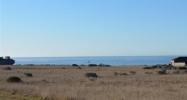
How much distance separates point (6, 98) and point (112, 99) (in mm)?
5407

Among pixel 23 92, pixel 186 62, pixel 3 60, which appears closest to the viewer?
pixel 23 92

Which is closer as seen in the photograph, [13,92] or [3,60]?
[13,92]

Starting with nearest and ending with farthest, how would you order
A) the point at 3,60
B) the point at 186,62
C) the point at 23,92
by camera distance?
the point at 23,92 < the point at 186,62 < the point at 3,60

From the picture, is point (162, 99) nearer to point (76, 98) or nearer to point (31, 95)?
point (76, 98)

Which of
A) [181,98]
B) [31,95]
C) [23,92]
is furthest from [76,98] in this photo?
[181,98]

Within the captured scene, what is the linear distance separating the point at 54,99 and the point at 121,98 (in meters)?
4.08

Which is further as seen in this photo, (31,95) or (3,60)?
(3,60)

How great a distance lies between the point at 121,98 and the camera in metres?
19.7

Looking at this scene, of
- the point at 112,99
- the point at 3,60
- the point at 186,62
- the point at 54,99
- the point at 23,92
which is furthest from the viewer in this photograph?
the point at 3,60

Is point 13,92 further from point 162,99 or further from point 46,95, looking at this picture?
point 162,99

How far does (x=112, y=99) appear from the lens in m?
19.0

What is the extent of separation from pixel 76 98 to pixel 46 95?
63.8 inches

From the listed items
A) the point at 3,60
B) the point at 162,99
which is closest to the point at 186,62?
the point at 3,60

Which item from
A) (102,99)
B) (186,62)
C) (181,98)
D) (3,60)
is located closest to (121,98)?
(102,99)
